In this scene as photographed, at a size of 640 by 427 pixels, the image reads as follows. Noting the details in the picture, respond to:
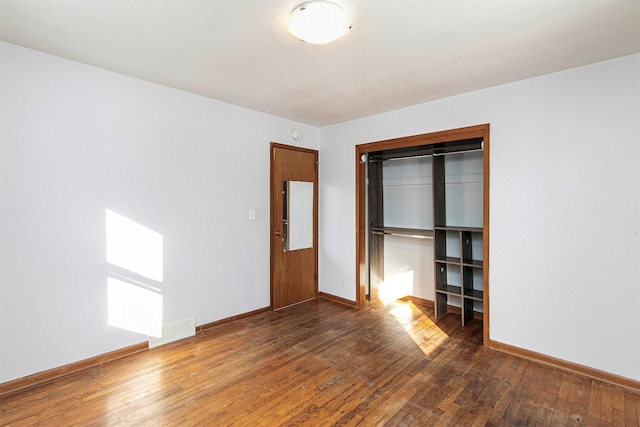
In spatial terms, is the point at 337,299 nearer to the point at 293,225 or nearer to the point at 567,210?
the point at 293,225

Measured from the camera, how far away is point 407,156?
14.1ft

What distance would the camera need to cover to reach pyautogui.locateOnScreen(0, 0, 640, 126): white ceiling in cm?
180

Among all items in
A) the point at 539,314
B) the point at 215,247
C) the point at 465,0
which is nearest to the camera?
the point at 465,0

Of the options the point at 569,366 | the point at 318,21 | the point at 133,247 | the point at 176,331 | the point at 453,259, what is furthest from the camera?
the point at 453,259

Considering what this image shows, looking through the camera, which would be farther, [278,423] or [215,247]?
[215,247]

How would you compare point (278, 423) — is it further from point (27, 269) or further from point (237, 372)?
point (27, 269)

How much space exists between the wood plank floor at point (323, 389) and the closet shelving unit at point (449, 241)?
0.59 m

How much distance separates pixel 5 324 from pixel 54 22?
2.11 metres

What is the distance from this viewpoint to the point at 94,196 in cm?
263

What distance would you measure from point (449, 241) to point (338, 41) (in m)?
2.95

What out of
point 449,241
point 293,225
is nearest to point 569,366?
point 449,241

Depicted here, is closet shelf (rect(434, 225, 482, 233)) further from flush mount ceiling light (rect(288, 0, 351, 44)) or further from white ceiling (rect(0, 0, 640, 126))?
flush mount ceiling light (rect(288, 0, 351, 44))

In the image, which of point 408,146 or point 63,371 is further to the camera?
point 408,146

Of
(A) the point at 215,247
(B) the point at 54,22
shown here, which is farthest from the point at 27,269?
(B) the point at 54,22
